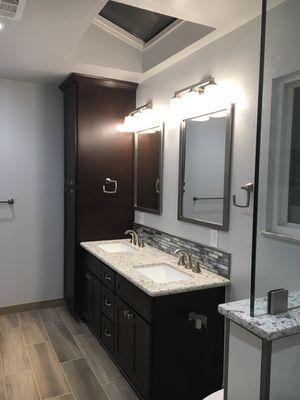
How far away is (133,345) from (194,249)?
0.79m

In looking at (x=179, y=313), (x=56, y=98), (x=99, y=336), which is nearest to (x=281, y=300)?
(x=179, y=313)

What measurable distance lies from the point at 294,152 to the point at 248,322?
817 millimetres

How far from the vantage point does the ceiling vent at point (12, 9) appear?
5.95 feet

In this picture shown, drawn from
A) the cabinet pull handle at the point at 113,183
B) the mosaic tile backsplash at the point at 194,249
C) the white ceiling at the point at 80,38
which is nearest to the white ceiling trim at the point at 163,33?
the white ceiling at the point at 80,38

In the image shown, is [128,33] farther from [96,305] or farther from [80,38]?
[96,305]

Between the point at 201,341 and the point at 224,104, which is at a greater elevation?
the point at 224,104

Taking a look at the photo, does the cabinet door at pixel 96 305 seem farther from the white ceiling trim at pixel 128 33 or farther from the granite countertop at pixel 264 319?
the white ceiling trim at pixel 128 33

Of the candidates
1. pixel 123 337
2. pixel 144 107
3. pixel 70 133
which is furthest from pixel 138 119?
pixel 123 337

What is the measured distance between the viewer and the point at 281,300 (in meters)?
1.29

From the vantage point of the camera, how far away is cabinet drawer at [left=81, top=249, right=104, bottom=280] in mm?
2844

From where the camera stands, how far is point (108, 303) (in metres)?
2.70

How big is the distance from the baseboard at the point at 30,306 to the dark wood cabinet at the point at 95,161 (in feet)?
1.16

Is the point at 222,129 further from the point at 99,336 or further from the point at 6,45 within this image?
the point at 99,336

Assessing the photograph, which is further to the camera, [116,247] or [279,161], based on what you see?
[116,247]
